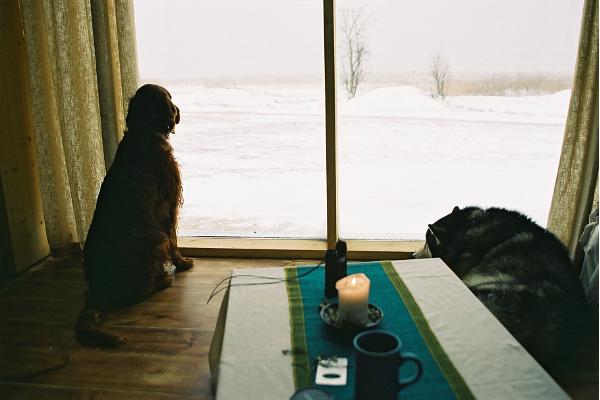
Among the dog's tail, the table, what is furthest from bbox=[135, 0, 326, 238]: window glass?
the table

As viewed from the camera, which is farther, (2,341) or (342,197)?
(342,197)

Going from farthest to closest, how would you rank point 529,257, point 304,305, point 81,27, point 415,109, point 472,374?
point 415,109 → point 81,27 → point 529,257 → point 304,305 → point 472,374

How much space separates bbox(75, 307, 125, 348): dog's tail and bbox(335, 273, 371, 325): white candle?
125 cm

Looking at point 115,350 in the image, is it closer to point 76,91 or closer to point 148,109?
point 148,109

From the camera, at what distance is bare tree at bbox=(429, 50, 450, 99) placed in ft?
9.00

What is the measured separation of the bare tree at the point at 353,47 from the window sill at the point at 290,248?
956 millimetres

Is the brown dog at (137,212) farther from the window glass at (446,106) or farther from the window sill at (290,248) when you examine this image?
the window glass at (446,106)

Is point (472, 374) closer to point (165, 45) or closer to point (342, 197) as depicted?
point (342, 197)

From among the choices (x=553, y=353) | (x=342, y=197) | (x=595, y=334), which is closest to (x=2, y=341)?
(x=342, y=197)

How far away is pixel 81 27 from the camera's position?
2.71 meters

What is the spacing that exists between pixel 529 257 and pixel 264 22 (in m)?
1.91

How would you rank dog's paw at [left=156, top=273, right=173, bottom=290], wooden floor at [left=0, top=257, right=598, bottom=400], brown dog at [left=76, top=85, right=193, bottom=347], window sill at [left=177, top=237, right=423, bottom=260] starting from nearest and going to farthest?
wooden floor at [left=0, top=257, right=598, bottom=400] < brown dog at [left=76, top=85, right=193, bottom=347] < dog's paw at [left=156, top=273, right=173, bottom=290] < window sill at [left=177, top=237, right=423, bottom=260]

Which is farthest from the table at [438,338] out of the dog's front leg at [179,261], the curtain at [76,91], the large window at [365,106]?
the curtain at [76,91]

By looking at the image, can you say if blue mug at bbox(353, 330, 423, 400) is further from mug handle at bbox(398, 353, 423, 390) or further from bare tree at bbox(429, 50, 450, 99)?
bare tree at bbox(429, 50, 450, 99)
